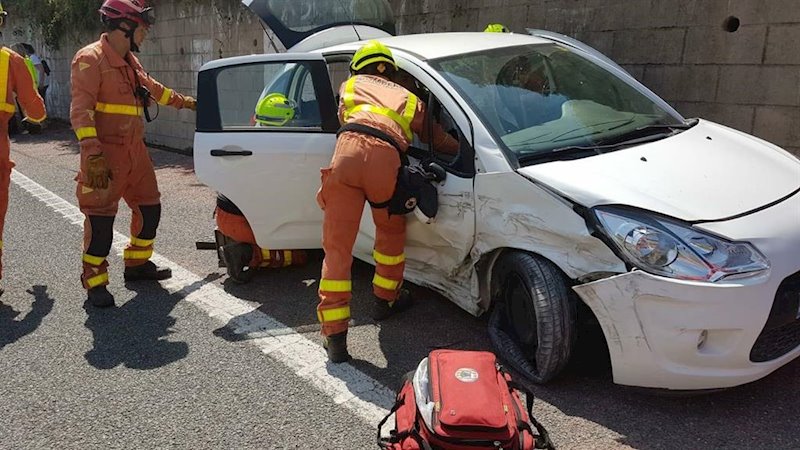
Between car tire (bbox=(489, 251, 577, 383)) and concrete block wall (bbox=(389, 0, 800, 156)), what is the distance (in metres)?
2.96

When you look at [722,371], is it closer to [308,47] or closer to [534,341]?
[534,341]

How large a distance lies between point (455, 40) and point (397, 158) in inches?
43.0

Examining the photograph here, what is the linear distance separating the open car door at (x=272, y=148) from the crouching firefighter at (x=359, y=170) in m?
0.62

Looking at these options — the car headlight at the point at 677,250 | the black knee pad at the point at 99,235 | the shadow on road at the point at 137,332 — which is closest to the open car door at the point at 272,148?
the black knee pad at the point at 99,235

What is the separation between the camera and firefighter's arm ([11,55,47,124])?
15.1 ft

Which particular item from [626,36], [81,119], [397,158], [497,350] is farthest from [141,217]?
[626,36]

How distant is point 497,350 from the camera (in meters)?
3.54

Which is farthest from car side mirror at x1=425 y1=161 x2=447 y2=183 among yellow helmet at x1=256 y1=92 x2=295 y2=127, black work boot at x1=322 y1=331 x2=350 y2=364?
yellow helmet at x1=256 y1=92 x2=295 y2=127

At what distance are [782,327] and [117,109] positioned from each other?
4058 mm

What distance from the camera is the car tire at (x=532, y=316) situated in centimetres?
305

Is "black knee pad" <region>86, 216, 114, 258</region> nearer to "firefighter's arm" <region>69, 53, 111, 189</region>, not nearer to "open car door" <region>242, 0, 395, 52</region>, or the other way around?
"firefighter's arm" <region>69, 53, 111, 189</region>

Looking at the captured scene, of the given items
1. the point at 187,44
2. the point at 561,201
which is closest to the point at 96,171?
the point at 561,201

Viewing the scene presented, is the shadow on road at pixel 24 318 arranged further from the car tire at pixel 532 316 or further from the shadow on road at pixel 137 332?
the car tire at pixel 532 316

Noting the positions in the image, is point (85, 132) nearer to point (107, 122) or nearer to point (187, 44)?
point (107, 122)
